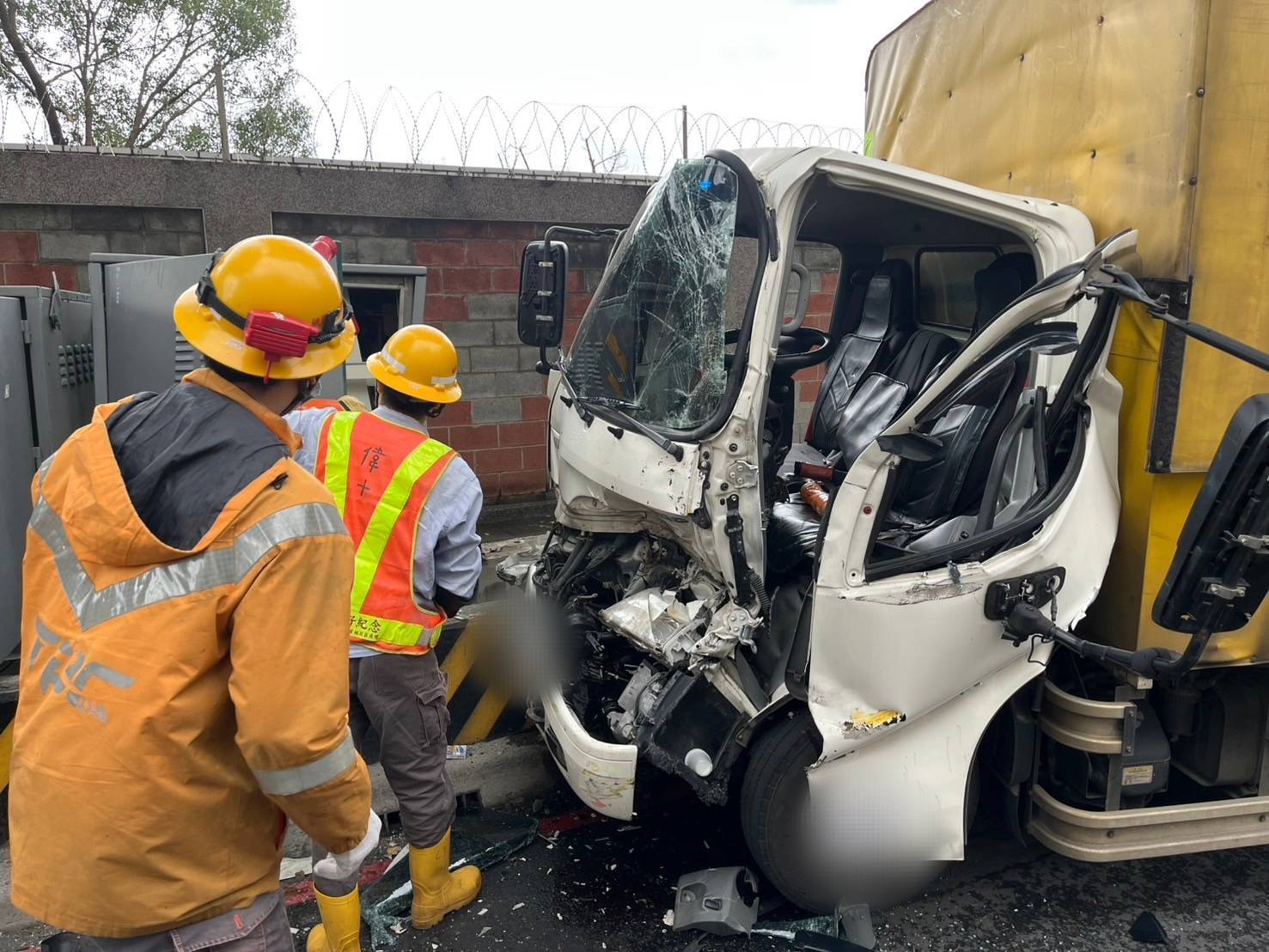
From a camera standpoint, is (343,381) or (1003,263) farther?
(343,381)

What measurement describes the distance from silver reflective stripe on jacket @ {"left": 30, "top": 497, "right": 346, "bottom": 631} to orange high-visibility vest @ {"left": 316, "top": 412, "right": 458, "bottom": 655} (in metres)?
1.12

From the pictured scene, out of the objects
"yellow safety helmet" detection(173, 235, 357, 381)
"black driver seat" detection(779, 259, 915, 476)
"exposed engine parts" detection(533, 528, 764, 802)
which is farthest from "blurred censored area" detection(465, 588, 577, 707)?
"yellow safety helmet" detection(173, 235, 357, 381)

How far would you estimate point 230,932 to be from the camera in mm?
1597

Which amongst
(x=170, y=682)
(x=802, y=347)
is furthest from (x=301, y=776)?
(x=802, y=347)

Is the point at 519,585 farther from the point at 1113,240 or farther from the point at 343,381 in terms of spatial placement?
the point at 1113,240

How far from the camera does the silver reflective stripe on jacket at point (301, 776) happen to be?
1495 mm

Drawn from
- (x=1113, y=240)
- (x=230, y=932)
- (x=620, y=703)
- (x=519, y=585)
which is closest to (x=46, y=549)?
(x=230, y=932)

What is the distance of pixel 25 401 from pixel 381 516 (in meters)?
1.66

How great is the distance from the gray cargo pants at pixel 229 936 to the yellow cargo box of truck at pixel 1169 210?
2.37 meters

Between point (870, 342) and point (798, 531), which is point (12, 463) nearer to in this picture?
point (798, 531)

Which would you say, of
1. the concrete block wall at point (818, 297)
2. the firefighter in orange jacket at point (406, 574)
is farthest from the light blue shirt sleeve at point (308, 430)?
the concrete block wall at point (818, 297)

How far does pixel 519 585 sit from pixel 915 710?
156cm

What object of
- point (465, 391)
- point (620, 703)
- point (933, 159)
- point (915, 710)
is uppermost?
point (933, 159)

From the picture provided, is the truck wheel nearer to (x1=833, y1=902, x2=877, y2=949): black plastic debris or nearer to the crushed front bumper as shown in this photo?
(x1=833, y1=902, x2=877, y2=949): black plastic debris
